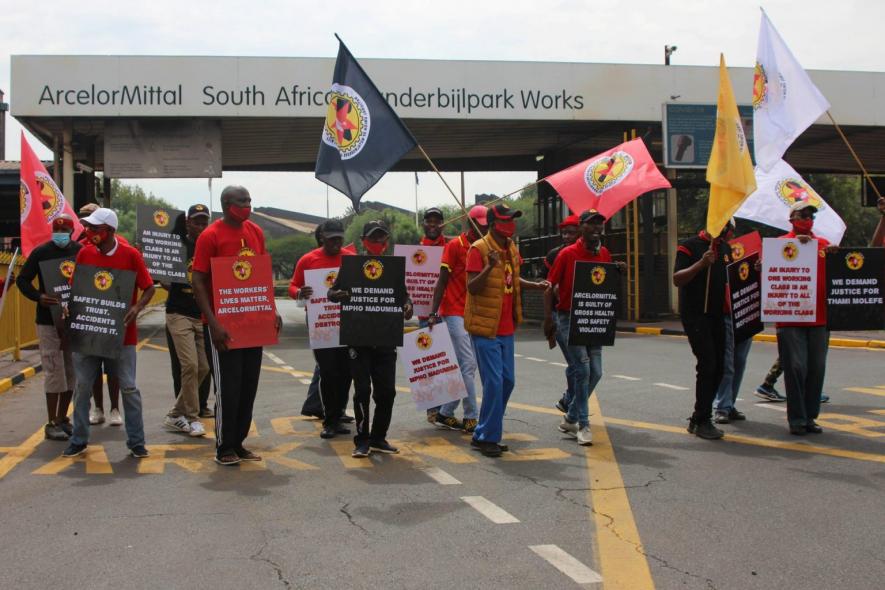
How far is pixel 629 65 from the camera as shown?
23953 mm

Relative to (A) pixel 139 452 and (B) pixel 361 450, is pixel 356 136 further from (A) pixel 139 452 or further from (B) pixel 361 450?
(A) pixel 139 452

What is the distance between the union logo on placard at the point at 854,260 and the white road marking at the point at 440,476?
156 inches

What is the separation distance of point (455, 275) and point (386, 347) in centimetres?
116

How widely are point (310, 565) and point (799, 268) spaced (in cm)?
520

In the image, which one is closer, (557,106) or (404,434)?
(404,434)

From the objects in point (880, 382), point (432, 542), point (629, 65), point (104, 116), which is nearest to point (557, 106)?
point (629, 65)

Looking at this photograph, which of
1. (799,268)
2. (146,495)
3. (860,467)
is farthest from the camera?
(799,268)

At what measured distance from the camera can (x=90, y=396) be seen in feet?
23.4

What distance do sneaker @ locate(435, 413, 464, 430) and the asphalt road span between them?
0.85 feet

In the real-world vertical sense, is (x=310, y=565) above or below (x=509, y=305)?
below

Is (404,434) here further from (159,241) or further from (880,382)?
(880,382)

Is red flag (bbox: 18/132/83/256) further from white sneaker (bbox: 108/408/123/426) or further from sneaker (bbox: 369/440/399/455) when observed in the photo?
sneaker (bbox: 369/440/399/455)

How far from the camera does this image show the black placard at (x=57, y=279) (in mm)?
7684

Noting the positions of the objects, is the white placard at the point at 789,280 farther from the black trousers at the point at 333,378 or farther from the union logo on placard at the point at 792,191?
the black trousers at the point at 333,378
